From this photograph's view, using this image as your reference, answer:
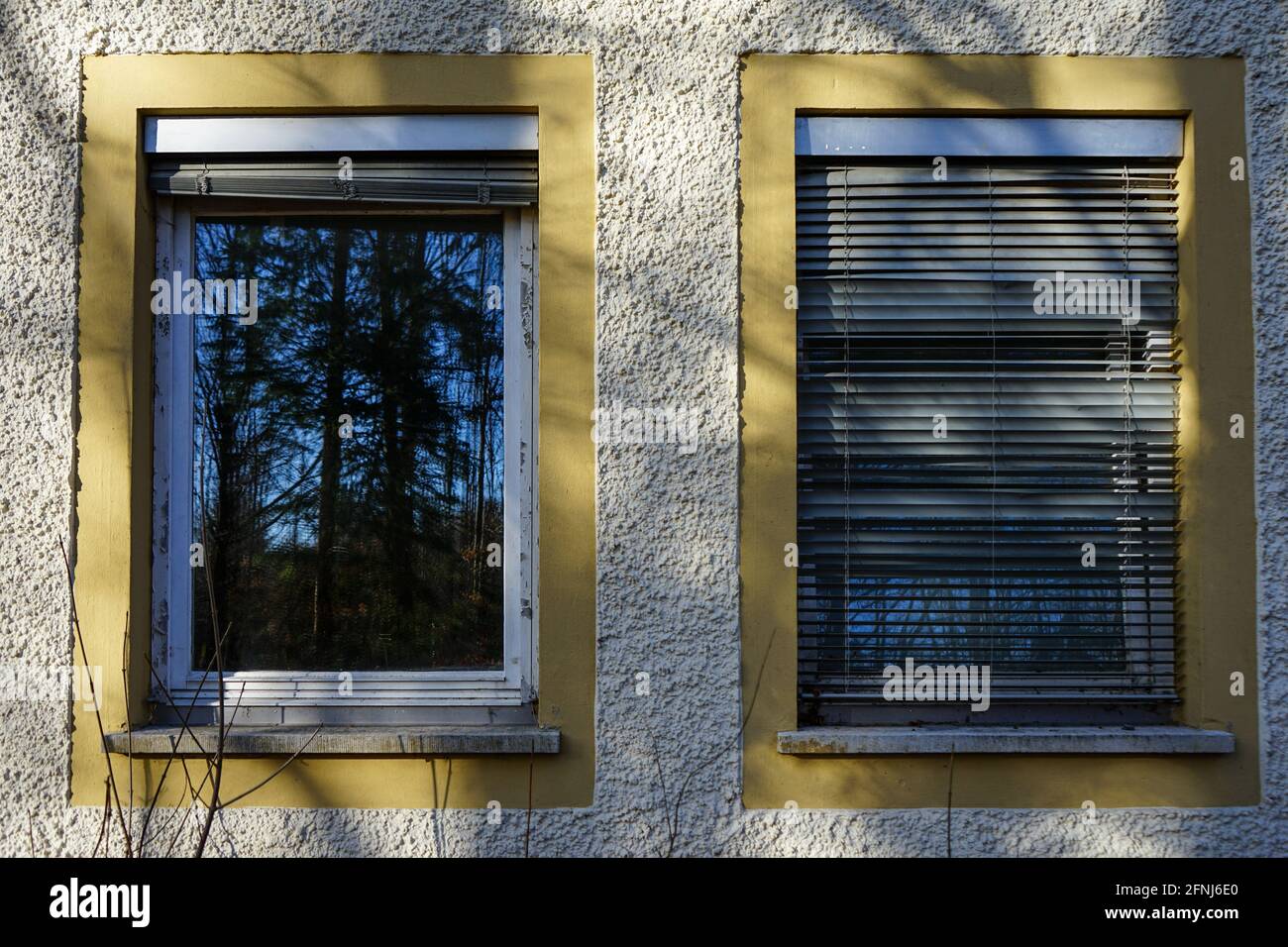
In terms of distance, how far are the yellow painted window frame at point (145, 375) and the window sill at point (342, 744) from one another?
5 cm

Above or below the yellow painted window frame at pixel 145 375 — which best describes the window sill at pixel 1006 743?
below

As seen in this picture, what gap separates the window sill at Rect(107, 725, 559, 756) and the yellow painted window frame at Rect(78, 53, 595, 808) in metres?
0.05

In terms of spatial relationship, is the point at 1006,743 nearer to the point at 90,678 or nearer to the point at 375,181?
the point at 375,181

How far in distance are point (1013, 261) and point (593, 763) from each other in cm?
214

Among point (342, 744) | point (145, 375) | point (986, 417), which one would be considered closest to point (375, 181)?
point (145, 375)

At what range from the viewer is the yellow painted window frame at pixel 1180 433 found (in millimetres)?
3061

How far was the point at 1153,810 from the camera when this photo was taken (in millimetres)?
3059

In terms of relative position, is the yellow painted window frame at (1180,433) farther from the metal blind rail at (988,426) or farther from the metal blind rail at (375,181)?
the metal blind rail at (375,181)

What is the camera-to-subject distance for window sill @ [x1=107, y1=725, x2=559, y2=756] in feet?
9.91

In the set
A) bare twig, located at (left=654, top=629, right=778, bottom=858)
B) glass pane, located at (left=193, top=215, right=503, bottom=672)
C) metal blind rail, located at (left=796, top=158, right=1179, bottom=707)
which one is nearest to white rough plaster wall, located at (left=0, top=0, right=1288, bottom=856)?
bare twig, located at (left=654, top=629, right=778, bottom=858)

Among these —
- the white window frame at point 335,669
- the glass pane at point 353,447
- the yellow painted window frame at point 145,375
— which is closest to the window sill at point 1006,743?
the yellow painted window frame at point 145,375
